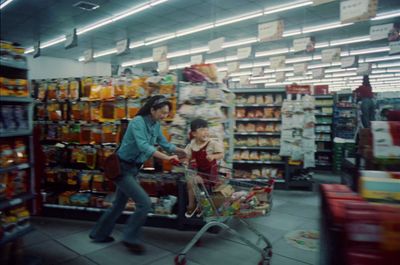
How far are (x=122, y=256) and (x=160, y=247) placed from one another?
0.47 metres

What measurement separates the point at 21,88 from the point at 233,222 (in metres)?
3.37

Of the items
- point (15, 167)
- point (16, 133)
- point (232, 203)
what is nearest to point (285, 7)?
point (232, 203)

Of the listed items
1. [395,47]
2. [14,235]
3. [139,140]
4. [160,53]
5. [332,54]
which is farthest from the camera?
[160,53]

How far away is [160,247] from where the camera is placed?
367 cm

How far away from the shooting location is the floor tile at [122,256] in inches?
130

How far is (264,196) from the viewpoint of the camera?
3.03 meters

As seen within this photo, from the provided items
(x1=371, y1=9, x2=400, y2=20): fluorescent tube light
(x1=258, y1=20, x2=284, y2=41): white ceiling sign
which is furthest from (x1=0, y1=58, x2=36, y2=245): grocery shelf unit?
(x1=371, y1=9, x2=400, y2=20): fluorescent tube light

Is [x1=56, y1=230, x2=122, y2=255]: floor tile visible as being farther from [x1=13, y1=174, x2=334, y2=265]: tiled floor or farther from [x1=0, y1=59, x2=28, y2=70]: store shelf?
[x1=0, y1=59, x2=28, y2=70]: store shelf

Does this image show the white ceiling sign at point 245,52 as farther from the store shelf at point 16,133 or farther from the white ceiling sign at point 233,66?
the store shelf at point 16,133

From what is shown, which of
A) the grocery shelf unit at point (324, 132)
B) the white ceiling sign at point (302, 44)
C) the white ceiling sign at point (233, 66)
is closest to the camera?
the grocery shelf unit at point (324, 132)

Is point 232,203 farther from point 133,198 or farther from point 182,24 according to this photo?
point 182,24

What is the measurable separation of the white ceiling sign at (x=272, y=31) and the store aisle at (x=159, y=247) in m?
6.27

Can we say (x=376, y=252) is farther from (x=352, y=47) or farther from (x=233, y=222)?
(x=352, y=47)

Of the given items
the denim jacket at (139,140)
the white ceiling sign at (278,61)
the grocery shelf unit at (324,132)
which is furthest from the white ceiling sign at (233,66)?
the denim jacket at (139,140)
